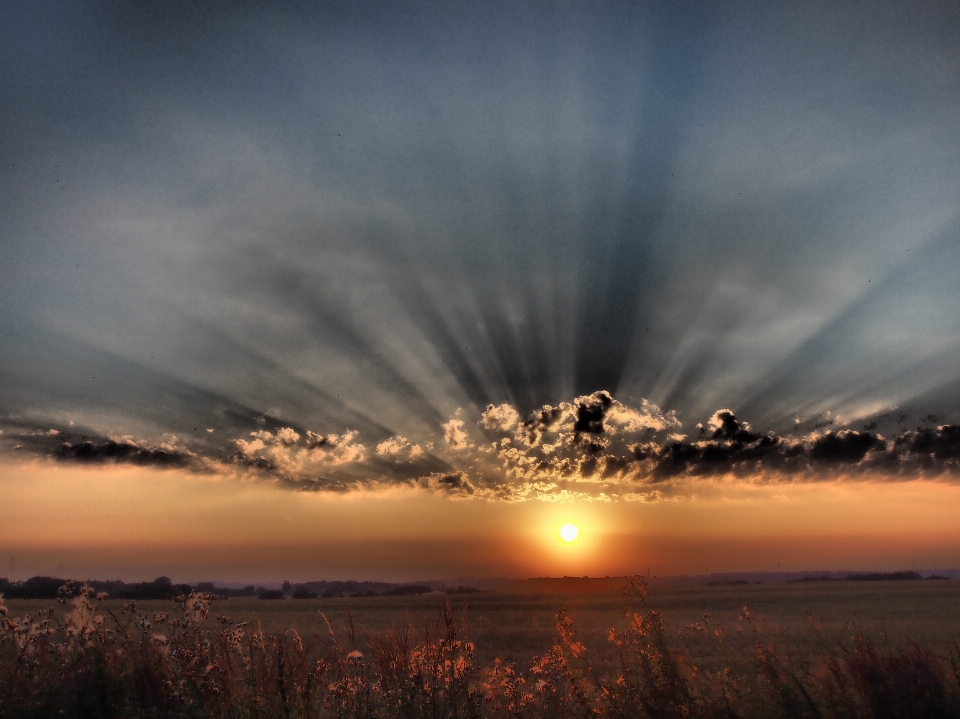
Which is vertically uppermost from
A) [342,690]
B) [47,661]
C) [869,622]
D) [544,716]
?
[47,661]

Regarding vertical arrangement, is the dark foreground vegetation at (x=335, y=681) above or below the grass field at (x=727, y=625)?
above

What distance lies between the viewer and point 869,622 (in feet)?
100

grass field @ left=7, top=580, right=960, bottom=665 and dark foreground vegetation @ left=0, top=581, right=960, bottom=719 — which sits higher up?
dark foreground vegetation @ left=0, top=581, right=960, bottom=719

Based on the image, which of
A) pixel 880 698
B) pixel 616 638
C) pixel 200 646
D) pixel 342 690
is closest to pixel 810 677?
pixel 880 698

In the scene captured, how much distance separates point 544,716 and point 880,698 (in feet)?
11.9

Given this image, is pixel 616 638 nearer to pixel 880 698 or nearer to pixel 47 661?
pixel 880 698

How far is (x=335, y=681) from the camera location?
24.2 feet

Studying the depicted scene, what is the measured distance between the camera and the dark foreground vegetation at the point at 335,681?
642 centimetres

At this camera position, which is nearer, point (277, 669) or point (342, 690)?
point (277, 669)

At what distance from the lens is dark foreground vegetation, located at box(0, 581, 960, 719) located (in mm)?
6418

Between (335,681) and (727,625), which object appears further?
(727,625)

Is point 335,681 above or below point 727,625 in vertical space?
above

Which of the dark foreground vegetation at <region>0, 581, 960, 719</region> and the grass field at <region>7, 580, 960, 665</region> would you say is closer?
the dark foreground vegetation at <region>0, 581, 960, 719</region>

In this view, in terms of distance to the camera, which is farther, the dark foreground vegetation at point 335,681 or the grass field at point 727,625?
the grass field at point 727,625
